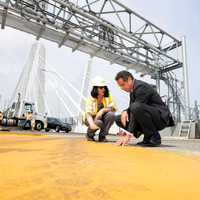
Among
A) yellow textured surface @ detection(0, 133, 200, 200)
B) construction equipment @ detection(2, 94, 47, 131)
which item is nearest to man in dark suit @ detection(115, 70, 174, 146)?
yellow textured surface @ detection(0, 133, 200, 200)

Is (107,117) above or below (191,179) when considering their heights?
above

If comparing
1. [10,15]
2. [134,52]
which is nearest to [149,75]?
[134,52]

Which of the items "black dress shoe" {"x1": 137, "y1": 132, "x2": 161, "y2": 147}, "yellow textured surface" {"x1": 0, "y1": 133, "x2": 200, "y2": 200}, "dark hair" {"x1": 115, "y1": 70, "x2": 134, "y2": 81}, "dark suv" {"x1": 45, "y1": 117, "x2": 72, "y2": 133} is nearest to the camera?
"yellow textured surface" {"x1": 0, "y1": 133, "x2": 200, "y2": 200}

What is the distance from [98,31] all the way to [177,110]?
604 cm

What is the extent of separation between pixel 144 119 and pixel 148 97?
0.22 meters

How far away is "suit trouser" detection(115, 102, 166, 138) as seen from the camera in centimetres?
267

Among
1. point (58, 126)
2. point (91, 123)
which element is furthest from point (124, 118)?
point (58, 126)

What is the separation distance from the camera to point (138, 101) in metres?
2.68

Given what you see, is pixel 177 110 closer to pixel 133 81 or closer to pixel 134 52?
pixel 134 52

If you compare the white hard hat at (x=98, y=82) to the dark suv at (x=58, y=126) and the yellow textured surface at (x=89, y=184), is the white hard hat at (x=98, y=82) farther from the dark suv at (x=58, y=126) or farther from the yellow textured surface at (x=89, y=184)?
the dark suv at (x=58, y=126)

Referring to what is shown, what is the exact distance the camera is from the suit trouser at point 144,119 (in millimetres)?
2666

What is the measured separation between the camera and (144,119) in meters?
2.70

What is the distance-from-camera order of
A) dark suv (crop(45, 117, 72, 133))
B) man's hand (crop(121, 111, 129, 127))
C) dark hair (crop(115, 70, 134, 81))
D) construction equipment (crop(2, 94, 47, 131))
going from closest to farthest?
dark hair (crop(115, 70, 134, 81)) → man's hand (crop(121, 111, 129, 127)) → construction equipment (crop(2, 94, 47, 131)) → dark suv (crop(45, 117, 72, 133))

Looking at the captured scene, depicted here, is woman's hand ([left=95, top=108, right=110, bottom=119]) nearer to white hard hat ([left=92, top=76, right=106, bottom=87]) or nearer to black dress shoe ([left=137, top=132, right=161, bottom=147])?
white hard hat ([left=92, top=76, right=106, bottom=87])
